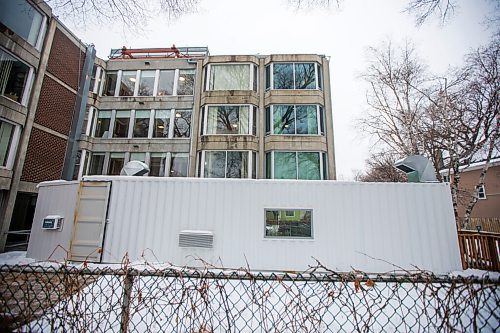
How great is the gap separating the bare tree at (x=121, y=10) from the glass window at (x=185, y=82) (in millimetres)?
12869

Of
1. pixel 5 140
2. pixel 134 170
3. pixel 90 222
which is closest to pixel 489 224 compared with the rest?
pixel 134 170

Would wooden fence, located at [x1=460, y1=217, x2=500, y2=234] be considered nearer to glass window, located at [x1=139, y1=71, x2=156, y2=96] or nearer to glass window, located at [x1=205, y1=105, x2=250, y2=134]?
glass window, located at [x1=205, y1=105, x2=250, y2=134]

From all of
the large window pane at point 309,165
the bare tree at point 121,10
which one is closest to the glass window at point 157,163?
the large window pane at point 309,165

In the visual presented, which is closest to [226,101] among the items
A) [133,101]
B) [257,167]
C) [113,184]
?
[257,167]

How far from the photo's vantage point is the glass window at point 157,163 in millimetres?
15039

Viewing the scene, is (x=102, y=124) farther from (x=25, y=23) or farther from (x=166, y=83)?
(x=25, y=23)

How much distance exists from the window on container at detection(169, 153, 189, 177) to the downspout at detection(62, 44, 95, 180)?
5.53 m

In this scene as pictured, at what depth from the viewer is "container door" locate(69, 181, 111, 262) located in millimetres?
7434

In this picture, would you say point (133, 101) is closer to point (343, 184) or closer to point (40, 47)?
point (40, 47)

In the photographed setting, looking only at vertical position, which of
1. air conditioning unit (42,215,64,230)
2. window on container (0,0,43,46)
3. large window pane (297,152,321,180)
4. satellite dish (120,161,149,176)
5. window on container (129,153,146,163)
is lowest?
air conditioning unit (42,215,64,230)

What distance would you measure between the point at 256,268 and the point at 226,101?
1087 centimetres

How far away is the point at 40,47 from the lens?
1178cm

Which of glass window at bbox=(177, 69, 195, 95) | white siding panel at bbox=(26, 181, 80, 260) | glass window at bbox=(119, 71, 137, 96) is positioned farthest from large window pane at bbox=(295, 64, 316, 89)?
white siding panel at bbox=(26, 181, 80, 260)

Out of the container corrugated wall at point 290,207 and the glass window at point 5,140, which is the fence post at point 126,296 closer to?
the container corrugated wall at point 290,207
